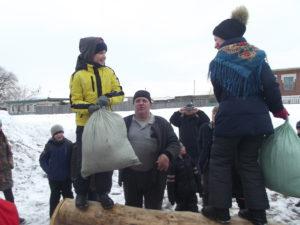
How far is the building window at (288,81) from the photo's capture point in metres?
30.6

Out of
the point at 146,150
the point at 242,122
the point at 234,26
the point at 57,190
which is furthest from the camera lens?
the point at 57,190

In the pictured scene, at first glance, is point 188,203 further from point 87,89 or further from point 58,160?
point 87,89

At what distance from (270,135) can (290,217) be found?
11.7 feet

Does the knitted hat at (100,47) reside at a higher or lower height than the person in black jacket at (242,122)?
higher

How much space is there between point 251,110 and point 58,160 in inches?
147

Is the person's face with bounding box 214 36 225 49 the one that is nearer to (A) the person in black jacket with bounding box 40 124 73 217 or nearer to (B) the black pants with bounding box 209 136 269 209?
(B) the black pants with bounding box 209 136 269 209

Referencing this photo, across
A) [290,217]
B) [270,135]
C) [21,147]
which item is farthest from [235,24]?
[21,147]

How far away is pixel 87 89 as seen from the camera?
4.19 m

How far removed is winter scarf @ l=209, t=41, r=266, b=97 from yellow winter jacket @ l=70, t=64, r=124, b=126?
48.2 inches

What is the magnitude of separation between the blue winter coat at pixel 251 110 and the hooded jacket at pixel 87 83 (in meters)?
1.28

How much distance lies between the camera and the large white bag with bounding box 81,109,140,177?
373cm

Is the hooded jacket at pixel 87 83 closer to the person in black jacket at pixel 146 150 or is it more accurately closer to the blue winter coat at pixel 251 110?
the person in black jacket at pixel 146 150

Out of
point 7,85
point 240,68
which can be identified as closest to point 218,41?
point 240,68

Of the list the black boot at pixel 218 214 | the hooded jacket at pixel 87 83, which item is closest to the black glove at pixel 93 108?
the hooded jacket at pixel 87 83
